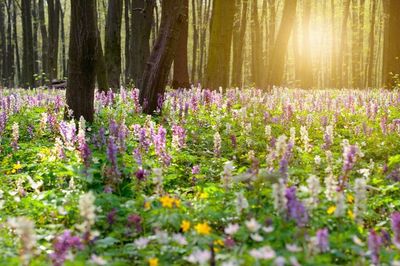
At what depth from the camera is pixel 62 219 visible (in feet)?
14.5

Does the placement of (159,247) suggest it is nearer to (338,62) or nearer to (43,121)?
(43,121)

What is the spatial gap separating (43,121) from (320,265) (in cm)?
611

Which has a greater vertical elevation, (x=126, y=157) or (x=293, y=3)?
(x=293, y=3)

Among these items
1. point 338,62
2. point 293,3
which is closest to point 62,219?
point 293,3

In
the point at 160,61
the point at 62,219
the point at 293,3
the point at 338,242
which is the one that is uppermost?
the point at 293,3

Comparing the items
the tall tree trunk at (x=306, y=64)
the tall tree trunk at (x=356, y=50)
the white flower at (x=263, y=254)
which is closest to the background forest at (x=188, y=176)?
the white flower at (x=263, y=254)

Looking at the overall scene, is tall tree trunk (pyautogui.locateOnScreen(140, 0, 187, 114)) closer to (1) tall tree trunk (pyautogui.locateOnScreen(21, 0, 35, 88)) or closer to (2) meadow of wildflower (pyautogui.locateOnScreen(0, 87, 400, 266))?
(2) meadow of wildflower (pyautogui.locateOnScreen(0, 87, 400, 266))

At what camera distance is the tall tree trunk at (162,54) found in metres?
9.77

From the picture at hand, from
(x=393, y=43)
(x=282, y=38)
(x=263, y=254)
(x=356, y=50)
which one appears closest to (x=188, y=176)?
(x=263, y=254)

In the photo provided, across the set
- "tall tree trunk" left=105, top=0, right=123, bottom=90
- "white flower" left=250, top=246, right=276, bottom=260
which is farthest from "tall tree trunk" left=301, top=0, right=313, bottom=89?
"white flower" left=250, top=246, right=276, bottom=260

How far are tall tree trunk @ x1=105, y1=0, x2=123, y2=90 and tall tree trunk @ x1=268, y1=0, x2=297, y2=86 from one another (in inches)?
255

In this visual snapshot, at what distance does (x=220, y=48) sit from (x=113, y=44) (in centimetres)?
417

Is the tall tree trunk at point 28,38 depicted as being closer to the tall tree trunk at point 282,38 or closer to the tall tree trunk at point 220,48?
the tall tree trunk at point 282,38

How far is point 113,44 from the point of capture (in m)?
17.0
